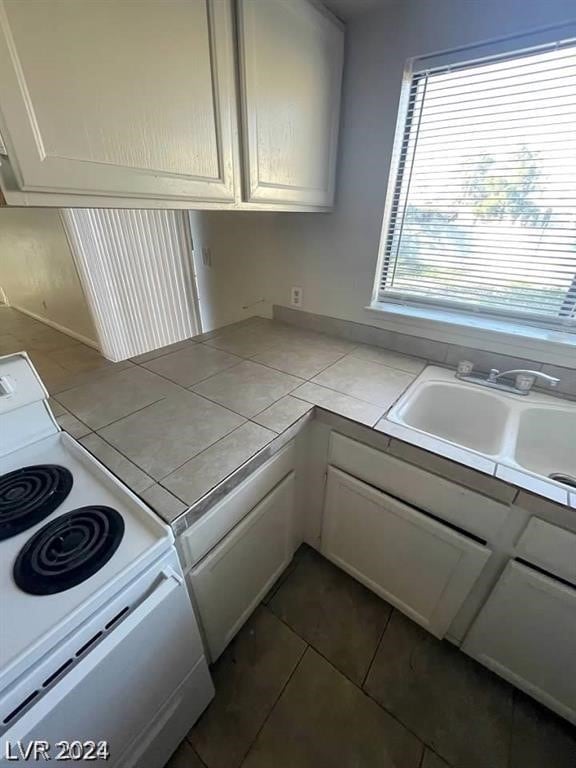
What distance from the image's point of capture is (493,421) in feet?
3.92

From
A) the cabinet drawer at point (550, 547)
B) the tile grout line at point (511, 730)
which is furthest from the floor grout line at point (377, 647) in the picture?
the cabinet drawer at point (550, 547)

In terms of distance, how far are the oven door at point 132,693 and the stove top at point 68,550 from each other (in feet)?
0.43

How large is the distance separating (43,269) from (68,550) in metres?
4.21

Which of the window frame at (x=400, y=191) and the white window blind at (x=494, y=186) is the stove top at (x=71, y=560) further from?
the white window blind at (x=494, y=186)

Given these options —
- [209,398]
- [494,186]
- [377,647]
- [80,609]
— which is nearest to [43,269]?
[209,398]

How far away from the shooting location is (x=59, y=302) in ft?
12.0

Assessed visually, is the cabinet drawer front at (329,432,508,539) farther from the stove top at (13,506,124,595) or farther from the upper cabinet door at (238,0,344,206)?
the upper cabinet door at (238,0,344,206)

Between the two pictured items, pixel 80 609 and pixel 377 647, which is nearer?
pixel 80 609

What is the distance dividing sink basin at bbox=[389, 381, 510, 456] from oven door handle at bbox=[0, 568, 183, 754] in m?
0.91

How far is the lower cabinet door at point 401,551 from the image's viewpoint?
1.00 metres

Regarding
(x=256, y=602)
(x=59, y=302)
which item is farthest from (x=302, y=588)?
(x=59, y=302)

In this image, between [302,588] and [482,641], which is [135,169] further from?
[482,641]

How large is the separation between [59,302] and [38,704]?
413cm

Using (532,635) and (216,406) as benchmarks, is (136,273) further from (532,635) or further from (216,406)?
(532,635)
